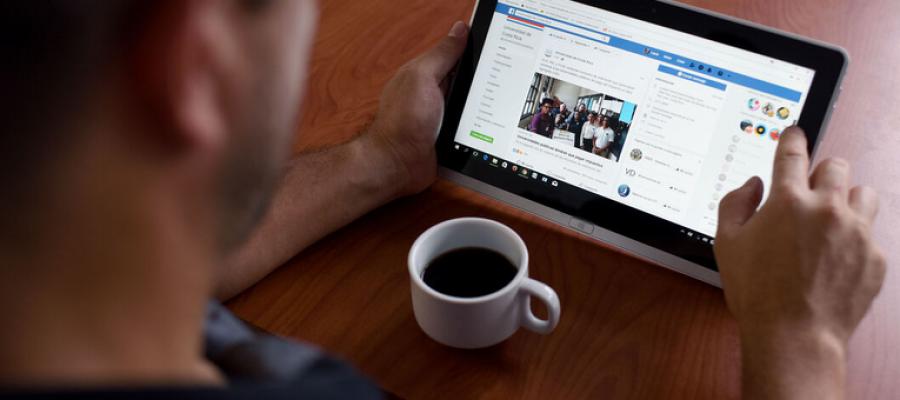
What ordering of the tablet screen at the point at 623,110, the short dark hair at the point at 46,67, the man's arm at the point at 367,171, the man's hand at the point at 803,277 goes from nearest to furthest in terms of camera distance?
the short dark hair at the point at 46,67
the man's hand at the point at 803,277
the tablet screen at the point at 623,110
the man's arm at the point at 367,171

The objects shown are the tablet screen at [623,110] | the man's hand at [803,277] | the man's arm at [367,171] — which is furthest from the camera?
the man's arm at [367,171]

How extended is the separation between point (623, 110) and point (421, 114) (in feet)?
0.82

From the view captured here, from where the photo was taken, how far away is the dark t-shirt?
0.32m

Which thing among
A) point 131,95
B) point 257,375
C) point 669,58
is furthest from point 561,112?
point 131,95

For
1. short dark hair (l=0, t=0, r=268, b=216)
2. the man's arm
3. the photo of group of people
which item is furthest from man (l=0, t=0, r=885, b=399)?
the photo of group of people

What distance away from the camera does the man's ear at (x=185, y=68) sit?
0.32 meters

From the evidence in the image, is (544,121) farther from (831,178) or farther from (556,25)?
(831,178)

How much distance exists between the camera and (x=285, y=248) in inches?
32.6

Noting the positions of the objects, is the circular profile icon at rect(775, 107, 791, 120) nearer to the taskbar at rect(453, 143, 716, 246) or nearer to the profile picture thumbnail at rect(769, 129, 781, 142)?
the profile picture thumbnail at rect(769, 129, 781, 142)

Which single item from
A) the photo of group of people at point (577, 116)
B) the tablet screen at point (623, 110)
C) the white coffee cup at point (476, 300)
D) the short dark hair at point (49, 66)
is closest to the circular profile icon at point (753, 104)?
the tablet screen at point (623, 110)

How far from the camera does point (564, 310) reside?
30.7 inches

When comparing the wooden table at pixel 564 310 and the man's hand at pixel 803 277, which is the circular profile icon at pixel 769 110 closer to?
the man's hand at pixel 803 277

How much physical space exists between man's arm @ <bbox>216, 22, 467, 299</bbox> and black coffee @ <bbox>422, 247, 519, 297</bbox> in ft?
0.60

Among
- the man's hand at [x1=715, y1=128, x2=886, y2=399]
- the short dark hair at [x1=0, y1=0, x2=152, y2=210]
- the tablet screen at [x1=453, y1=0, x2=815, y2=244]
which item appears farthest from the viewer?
the tablet screen at [x1=453, y1=0, x2=815, y2=244]
